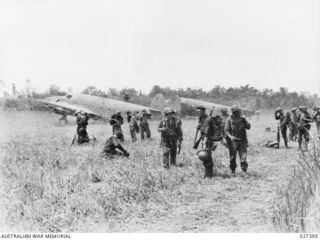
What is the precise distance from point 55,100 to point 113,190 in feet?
75.9

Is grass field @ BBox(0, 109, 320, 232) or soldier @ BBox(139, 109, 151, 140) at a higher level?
soldier @ BBox(139, 109, 151, 140)

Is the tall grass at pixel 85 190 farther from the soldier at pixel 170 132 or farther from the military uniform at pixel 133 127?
the military uniform at pixel 133 127

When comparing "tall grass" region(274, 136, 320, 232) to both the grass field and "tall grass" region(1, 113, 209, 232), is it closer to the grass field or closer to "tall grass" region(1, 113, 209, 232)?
the grass field

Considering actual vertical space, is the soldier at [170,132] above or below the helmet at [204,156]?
above

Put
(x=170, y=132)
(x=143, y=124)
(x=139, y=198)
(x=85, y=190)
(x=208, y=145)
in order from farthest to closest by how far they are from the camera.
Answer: (x=143, y=124) < (x=170, y=132) < (x=208, y=145) < (x=85, y=190) < (x=139, y=198)

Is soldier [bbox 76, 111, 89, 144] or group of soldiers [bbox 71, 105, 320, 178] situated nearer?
group of soldiers [bbox 71, 105, 320, 178]

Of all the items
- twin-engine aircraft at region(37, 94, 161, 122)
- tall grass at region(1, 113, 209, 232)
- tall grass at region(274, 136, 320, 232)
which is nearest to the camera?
tall grass at region(274, 136, 320, 232)

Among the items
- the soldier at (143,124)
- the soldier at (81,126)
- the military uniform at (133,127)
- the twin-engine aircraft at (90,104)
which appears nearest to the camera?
the soldier at (81,126)


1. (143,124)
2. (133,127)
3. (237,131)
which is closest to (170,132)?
(237,131)

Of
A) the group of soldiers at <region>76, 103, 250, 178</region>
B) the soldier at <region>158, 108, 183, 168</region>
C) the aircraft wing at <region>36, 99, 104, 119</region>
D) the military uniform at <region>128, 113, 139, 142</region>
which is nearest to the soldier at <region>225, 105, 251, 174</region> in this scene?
the group of soldiers at <region>76, 103, 250, 178</region>

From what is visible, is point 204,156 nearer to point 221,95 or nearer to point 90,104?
point 90,104

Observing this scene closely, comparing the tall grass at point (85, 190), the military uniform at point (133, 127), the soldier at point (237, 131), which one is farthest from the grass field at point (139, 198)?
the military uniform at point (133, 127)

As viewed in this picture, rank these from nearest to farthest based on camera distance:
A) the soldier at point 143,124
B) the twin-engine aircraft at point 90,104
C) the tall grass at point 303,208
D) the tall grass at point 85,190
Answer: the tall grass at point 303,208
the tall grass at point 85,190
the soldier at point 143,124
the twin-engine aircraft at point 90,104

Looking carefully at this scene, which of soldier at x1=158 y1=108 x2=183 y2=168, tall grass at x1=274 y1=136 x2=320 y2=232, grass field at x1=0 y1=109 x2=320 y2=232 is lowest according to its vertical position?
grass field at x1=0 y1=109 x2=320 y2=232
